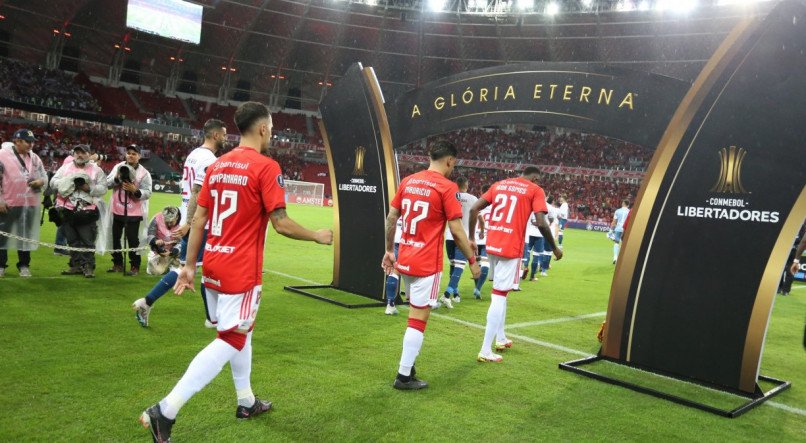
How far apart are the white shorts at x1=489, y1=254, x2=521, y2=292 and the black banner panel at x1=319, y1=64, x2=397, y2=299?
2.86 meters

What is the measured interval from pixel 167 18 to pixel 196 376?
→ 1648 inches

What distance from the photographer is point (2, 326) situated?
18.8 feet

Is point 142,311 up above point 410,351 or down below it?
below

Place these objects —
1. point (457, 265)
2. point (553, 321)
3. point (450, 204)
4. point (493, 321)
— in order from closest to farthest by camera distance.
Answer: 1. point (450, 204)
2. point (493, 321)
3. point (553, 321)
4. point (457, 265)

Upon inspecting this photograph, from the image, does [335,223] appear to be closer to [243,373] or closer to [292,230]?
[243,373]

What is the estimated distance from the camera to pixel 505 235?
603 cm

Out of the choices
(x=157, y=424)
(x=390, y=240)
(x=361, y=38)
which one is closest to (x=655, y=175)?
(x=390, y=240)

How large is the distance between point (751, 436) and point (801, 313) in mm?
7789

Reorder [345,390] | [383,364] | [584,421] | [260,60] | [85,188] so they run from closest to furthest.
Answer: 1. [584,421]
2. [345,390]
3. [383,364]
4. [85,188]
5. [260,60]

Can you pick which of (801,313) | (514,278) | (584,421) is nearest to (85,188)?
(514,278)

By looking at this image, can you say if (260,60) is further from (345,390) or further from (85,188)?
(345,390)

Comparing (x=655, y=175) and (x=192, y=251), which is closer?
(x=192, y=251)

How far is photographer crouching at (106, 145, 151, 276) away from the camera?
9.02 meters

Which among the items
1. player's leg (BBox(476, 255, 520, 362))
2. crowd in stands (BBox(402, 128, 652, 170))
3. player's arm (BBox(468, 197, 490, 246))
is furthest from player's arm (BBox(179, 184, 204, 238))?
crowd in stands (BBox(402, 128, 652, 170))
